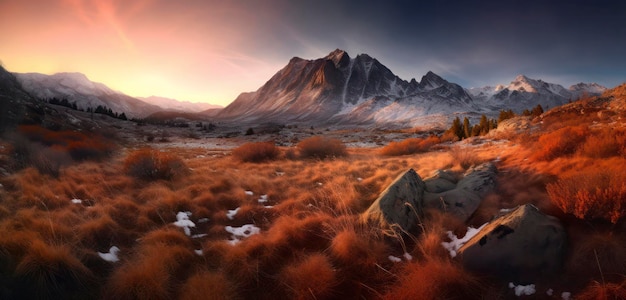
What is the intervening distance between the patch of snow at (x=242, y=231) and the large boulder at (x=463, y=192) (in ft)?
14.3

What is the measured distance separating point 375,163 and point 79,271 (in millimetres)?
12704

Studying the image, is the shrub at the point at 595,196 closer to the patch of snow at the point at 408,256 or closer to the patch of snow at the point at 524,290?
the patch of snow at the point at 524,290

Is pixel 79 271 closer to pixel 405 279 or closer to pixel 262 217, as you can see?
pixel 262 217

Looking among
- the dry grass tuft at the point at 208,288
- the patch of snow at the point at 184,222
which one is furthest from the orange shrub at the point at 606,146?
the patch of snow at the point at 184,222

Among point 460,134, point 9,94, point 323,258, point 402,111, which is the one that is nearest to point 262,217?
point 323,258

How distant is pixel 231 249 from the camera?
4980 millimetres

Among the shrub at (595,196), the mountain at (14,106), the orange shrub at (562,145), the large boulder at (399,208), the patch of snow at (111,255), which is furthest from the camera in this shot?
the mountain at (14,106)

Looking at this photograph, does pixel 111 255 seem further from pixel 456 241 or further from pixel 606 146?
pixel 606 146

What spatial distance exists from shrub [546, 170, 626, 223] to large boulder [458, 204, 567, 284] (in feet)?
1.26

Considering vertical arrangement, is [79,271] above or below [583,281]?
below

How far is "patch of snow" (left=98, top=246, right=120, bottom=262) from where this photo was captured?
15.2ft

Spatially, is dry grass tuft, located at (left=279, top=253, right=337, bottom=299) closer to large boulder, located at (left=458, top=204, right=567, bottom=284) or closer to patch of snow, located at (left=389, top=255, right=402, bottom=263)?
patch of snow, located at (left=389, top=255, right=402, bottom=263)

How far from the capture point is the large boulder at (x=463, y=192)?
595 cm

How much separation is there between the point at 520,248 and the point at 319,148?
1638cm
